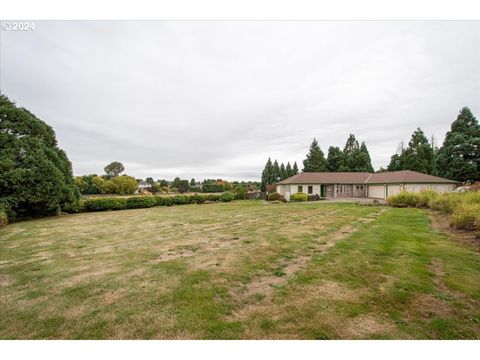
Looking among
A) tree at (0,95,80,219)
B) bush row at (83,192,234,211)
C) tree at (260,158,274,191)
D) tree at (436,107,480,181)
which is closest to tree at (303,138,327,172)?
tree at (260,158,274,191)

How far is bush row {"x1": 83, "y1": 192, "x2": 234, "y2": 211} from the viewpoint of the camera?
21.4m

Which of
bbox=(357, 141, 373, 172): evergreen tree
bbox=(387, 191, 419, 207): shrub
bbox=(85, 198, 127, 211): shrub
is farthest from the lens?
bbox=(357, 141, 373, 172): evergreen tree

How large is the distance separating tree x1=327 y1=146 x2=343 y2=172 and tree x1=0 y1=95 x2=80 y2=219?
4543 centimetres

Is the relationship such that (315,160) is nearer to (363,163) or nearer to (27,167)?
(363,163)

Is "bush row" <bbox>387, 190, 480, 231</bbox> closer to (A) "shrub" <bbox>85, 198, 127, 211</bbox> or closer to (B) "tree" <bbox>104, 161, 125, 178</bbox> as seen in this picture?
(A) "shrub" <bbox>85, 198, 127, 211</bbox>

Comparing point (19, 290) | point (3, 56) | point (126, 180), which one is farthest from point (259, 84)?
point (126, 180)

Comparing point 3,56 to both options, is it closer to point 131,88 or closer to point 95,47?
point 95,47

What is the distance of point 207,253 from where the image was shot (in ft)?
21.2

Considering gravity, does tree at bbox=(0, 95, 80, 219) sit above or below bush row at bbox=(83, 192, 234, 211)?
above

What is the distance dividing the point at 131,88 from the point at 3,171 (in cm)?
973

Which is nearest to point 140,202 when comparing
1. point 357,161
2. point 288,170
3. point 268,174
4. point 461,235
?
point 461,235

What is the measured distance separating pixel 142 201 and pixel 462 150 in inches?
1682

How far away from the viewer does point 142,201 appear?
2467cm

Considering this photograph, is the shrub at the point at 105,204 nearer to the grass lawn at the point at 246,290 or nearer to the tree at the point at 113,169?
the grass lawn at the point at 246,290
